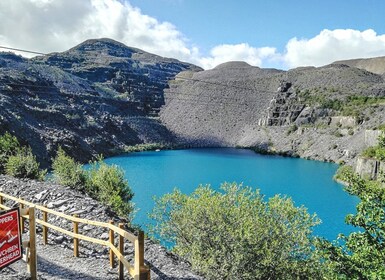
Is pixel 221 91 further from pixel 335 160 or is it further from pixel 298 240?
pixel 298 240

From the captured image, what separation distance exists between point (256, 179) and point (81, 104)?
147 feet

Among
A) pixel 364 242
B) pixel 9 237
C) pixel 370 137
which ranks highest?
pixel 370 137

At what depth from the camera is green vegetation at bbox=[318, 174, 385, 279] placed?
28.2ft

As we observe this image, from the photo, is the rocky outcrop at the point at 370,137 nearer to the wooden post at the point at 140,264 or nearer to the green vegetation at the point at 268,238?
the green vegetation at the point at 268,238

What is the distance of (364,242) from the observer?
29.2 feet

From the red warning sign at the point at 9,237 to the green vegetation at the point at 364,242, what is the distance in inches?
288

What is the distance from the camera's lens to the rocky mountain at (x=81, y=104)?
1905 inches

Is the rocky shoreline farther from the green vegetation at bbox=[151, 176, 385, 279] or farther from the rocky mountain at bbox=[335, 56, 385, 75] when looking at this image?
the rocky mountain at bbox=[335, 56, 385, 75]

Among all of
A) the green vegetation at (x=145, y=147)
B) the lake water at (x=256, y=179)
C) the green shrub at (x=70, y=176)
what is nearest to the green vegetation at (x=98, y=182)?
the green shrub at (x=70, y=176)

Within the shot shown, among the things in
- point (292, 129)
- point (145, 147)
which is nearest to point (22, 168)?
point (145, 147)

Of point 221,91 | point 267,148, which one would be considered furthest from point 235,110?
point 267,148

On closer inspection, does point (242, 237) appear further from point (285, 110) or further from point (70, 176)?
point (285, 110)

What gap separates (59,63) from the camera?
108125 mm

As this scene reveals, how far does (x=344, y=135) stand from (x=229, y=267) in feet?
184
